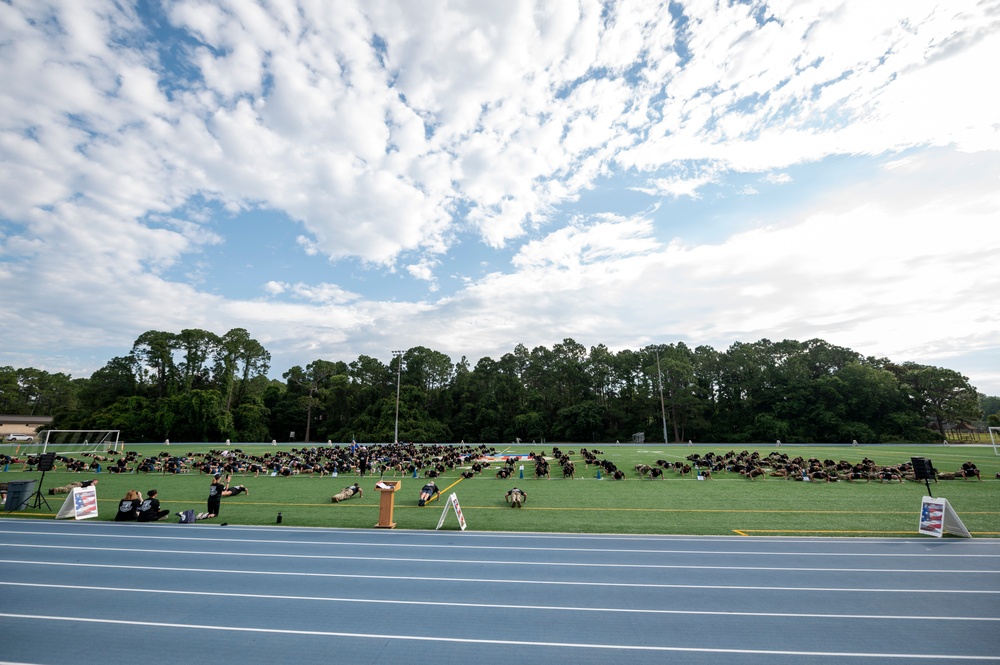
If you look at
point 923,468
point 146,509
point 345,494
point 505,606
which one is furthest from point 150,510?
point 923,468

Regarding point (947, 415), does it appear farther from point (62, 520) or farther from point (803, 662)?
point (62, 520)

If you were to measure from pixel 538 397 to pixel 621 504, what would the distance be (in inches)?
1901

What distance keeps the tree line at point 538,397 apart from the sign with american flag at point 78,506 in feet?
123

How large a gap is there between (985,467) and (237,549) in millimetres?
34080

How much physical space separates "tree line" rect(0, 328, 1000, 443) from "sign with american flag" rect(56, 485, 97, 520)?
3744cm

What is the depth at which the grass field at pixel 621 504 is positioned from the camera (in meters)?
11.7

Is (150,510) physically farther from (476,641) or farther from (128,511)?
(476,641)

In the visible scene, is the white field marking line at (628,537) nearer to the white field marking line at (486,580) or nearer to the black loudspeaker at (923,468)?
the black loudspeaker at (923,468)

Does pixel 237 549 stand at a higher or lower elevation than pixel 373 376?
lower

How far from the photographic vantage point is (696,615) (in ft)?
20.1

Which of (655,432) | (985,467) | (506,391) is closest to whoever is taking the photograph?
(985,467)

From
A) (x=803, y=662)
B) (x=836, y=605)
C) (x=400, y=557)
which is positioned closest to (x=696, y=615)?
(x=803, y=662)

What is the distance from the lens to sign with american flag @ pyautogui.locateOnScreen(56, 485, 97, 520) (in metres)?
12.9

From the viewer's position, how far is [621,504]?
14648 millimetres
